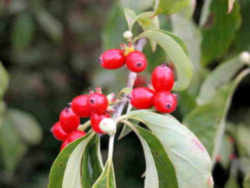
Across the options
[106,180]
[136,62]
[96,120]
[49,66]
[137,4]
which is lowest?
[49,66]

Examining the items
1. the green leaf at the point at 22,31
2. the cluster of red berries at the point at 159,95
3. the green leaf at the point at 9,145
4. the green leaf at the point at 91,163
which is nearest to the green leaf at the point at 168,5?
the cluster of red berries at the point at 159,95

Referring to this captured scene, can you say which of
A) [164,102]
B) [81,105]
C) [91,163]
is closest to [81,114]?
[81,105]

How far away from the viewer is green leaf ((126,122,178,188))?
1.13 m

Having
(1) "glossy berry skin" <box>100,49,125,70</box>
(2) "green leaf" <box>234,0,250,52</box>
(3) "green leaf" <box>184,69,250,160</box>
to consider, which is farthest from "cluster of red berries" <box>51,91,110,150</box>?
(2) "green leaf" <box>234,0,250,52</box>

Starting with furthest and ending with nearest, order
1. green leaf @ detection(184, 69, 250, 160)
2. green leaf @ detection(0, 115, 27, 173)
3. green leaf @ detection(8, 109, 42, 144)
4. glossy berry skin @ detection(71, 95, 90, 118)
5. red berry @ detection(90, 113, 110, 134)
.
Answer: green leaf @ detection(8, 109, 42, 144) → green leaf @ detection(0, 115, 27, 173) → green leaf @ detection(184, 69, 250, 160) → glossy berry skin @ detection(71, 95, 90, 118) → red berry @ detection(90, 113, 110, 134)

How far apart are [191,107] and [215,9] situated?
408mm

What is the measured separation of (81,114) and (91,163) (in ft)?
0.51

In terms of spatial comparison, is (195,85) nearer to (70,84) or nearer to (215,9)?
(215,9)

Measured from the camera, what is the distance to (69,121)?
52.1 inches

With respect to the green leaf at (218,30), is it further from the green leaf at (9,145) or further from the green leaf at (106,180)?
the green leaf at (9,145)

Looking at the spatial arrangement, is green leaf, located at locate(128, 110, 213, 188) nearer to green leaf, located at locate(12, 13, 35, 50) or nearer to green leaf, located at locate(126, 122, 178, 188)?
green leaf, located at locate(126, 122, 178, 188)

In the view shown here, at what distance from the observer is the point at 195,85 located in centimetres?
209

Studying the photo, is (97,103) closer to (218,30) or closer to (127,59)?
(127,59)

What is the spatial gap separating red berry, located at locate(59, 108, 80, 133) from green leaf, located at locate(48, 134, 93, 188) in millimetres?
152
